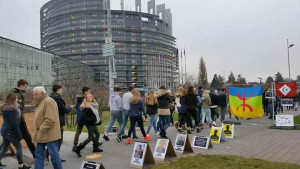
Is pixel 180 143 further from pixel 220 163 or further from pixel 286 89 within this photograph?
pixel 286 89

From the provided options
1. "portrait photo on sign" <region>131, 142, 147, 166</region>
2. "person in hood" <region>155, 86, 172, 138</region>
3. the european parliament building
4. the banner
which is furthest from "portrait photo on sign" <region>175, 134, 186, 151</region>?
the european parliament building

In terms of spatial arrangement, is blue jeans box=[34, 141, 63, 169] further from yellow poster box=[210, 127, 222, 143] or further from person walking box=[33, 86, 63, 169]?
yellow poster box=[210, 127, 222, 143]

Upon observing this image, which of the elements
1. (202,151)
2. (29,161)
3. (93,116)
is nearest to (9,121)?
(29,161)

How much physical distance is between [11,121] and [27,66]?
70.3m

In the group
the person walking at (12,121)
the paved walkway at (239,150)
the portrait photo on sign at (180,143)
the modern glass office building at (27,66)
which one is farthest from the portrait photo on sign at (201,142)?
the modern glass office building at (27,66)

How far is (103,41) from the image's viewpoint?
4840 inches

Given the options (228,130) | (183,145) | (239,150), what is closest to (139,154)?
(183,145)

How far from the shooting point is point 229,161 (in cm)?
646

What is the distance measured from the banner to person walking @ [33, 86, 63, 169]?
451 inches

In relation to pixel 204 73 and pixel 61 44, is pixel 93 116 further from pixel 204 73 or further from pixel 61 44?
pixel 61 44

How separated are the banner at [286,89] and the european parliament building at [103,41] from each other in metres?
106

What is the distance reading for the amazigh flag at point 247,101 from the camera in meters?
12.3

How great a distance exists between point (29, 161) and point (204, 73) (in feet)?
329

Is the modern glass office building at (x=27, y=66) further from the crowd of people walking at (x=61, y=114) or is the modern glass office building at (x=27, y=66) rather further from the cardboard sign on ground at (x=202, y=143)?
the cardboard sign on ground at (x=202, y=143)
